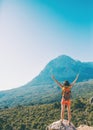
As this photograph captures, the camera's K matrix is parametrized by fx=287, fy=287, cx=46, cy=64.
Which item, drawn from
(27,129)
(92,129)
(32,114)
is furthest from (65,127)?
(32,114)

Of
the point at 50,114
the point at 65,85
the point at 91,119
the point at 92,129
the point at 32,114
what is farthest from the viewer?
the point at 32,114

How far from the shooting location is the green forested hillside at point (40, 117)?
8319cm

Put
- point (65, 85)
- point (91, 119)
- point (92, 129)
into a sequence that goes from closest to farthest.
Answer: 1. point (65, 85)
2. point (92, 129)
3. point (91, 119)

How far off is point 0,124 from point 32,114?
47.6 feet

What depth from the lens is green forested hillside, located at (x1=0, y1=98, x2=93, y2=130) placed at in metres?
83.2

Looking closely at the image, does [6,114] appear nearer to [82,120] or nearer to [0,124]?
[0,124]

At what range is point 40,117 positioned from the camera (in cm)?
9069

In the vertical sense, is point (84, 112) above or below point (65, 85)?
below

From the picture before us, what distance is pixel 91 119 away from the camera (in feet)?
259

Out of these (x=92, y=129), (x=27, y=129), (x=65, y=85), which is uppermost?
(x=65, y=85)

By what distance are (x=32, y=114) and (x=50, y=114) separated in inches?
374

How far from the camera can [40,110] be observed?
103 m

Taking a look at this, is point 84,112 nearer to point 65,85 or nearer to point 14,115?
point 14,115

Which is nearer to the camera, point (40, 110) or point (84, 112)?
point (84, 112)
